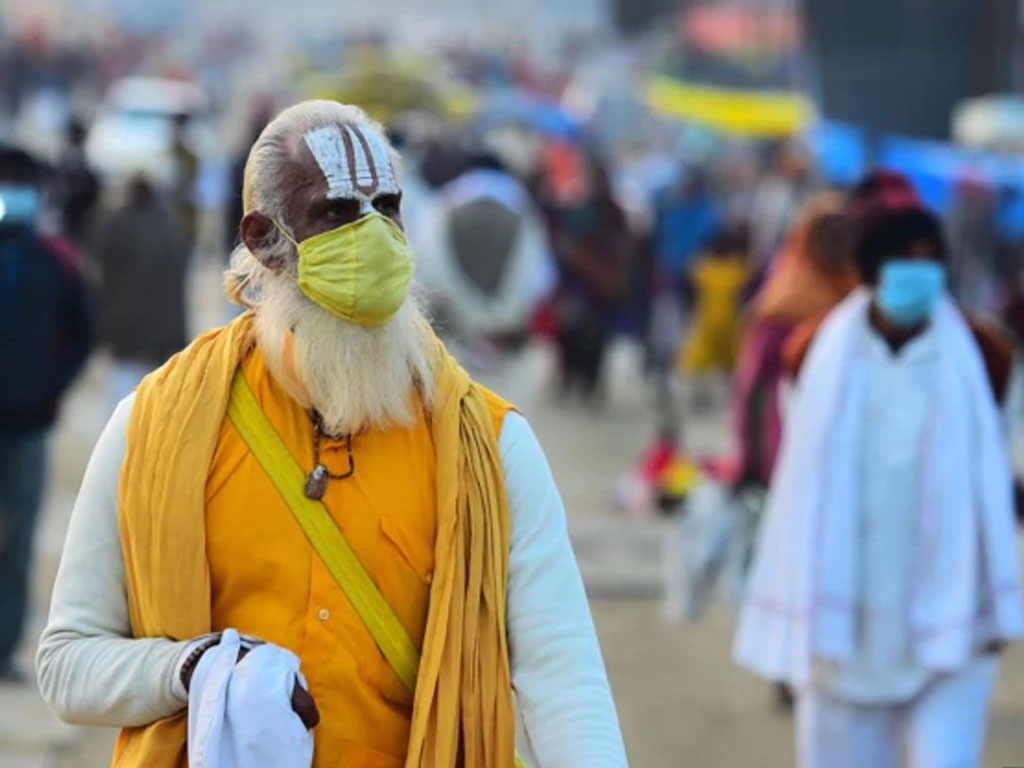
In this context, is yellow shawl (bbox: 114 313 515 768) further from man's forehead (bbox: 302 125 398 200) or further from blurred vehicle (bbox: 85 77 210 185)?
blurred vehicle (bbox: 85 77 210 185)

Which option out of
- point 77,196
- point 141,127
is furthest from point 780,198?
point 141,127

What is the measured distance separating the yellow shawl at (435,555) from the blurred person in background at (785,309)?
4.25 metres

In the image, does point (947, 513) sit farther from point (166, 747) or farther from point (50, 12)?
point (50, 12)

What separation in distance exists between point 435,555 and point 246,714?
13.0 inches

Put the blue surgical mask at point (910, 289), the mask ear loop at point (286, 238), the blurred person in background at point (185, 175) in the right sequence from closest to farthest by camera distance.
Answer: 1. the mask ear loop at point (286, 238)
2. the blue surgical mask at point (910, 289)
3. the blurred person in background at point (185, 175)

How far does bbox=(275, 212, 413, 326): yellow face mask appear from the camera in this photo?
9.84 feet

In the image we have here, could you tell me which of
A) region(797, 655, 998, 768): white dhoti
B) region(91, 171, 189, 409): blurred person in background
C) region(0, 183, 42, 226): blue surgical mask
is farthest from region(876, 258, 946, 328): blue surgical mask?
region(91, 171, 189, 409): blurred person in background

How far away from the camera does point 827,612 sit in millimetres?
5574

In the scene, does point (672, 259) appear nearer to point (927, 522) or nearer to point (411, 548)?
point (927, 522)

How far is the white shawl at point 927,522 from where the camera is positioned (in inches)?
217

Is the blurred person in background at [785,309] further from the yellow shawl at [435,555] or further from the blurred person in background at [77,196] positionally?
the blurred person in background at [77,196]

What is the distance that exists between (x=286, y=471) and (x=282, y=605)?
17 centimetres

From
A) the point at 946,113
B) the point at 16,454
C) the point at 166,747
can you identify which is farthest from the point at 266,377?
the point at 946,113

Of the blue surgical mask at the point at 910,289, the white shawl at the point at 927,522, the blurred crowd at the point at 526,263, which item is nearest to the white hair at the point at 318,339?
the blurred crowd at the point at 526,263
